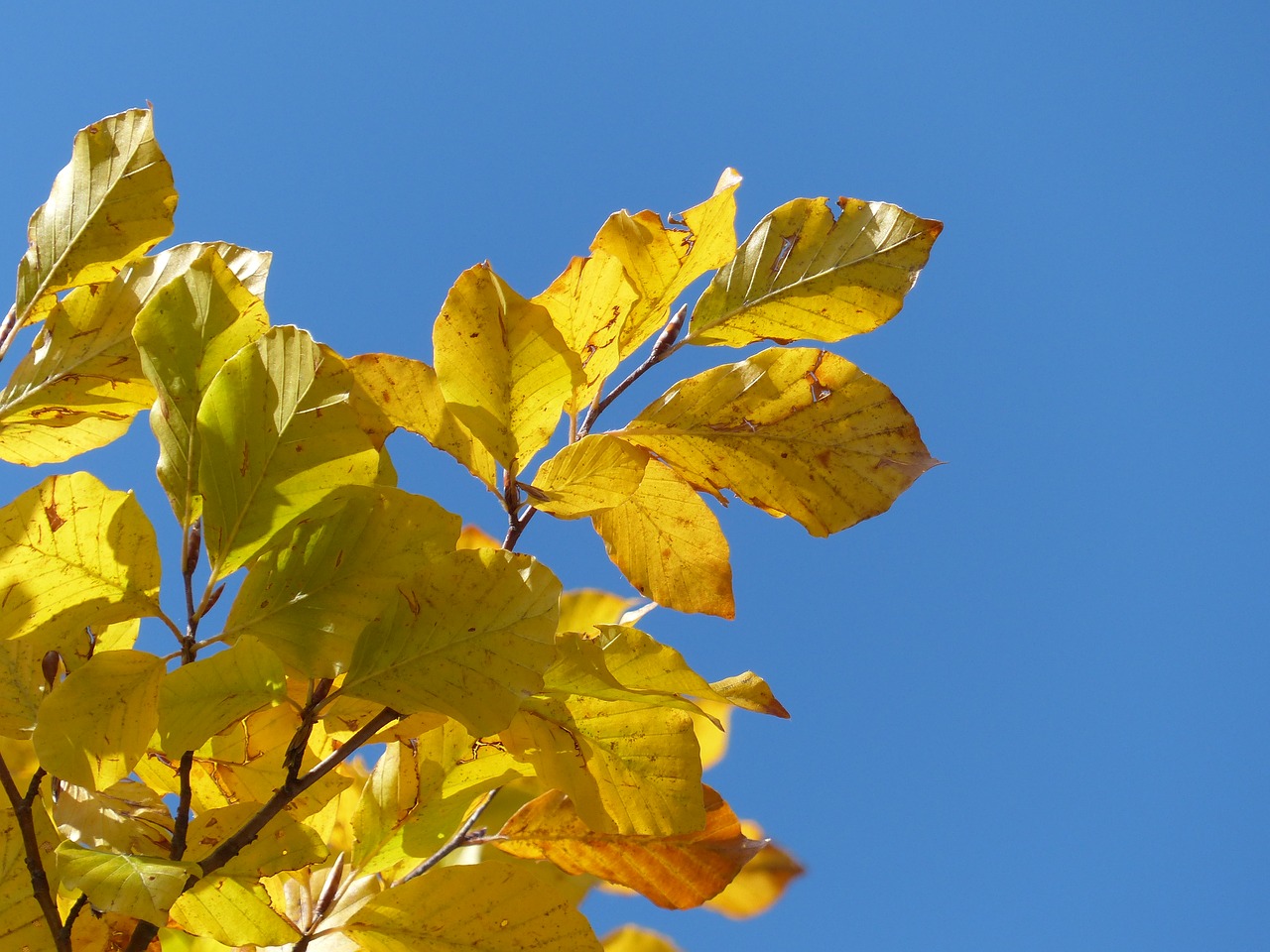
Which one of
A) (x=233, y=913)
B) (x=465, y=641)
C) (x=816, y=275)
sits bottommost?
(x=233, y=913)

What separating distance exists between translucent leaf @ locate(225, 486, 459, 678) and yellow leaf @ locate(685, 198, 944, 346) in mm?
209

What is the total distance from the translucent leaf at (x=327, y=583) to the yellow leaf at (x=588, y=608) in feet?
0.77

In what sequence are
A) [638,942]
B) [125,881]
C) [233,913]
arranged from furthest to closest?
[638,942] → [233,913] → [125,881]

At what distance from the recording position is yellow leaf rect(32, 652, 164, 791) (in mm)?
Answer: 395

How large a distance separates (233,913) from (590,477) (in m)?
0.26

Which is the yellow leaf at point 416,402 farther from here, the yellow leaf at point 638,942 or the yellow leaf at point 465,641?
the yellow leaf at point 638,942

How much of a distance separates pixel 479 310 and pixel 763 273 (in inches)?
6.2

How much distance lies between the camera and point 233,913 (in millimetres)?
467

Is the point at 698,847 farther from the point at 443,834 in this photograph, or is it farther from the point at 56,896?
the point at 56,896

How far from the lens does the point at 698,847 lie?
509 millimetres

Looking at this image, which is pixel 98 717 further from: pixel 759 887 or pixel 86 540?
pixel 759 887

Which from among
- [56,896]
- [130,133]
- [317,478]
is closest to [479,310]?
[317,478]

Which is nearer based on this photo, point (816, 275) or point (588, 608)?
point (816, 275)

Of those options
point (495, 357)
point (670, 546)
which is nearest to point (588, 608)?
point (670, 546)
